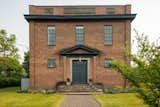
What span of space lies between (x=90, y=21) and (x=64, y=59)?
16.4 ft

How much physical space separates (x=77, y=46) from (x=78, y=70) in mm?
2642

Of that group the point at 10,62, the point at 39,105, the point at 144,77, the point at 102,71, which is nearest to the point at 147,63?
the point at 144,77

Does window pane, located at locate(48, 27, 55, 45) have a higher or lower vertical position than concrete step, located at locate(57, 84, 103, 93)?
higher

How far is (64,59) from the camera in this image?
109ft

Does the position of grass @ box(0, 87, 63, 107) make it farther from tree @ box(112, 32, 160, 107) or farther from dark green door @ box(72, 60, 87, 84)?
dark green door @ box(72, 60, 87, 84)

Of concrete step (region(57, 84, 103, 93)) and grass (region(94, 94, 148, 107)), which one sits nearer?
grass (region(94, 94, 148, 107))

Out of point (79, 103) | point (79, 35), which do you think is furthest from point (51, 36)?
point (79, 103)

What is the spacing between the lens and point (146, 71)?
31.4ft

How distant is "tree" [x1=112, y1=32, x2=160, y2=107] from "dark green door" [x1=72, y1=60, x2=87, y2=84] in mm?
23144

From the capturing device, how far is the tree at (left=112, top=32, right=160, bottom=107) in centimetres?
935

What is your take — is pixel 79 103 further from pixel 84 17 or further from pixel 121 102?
pixel 84 17

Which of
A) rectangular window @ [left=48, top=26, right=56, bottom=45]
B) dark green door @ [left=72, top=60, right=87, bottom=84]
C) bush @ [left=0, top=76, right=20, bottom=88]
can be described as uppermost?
rectangular window @ [left=48, top=26, right=56, bottom=45]

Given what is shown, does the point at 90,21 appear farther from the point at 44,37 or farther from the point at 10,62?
the point at 10,62

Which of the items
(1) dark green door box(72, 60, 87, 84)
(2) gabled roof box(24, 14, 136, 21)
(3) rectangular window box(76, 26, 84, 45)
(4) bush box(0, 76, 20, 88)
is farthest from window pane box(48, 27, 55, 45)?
(4) bush box(0, 76, 20, 88)
